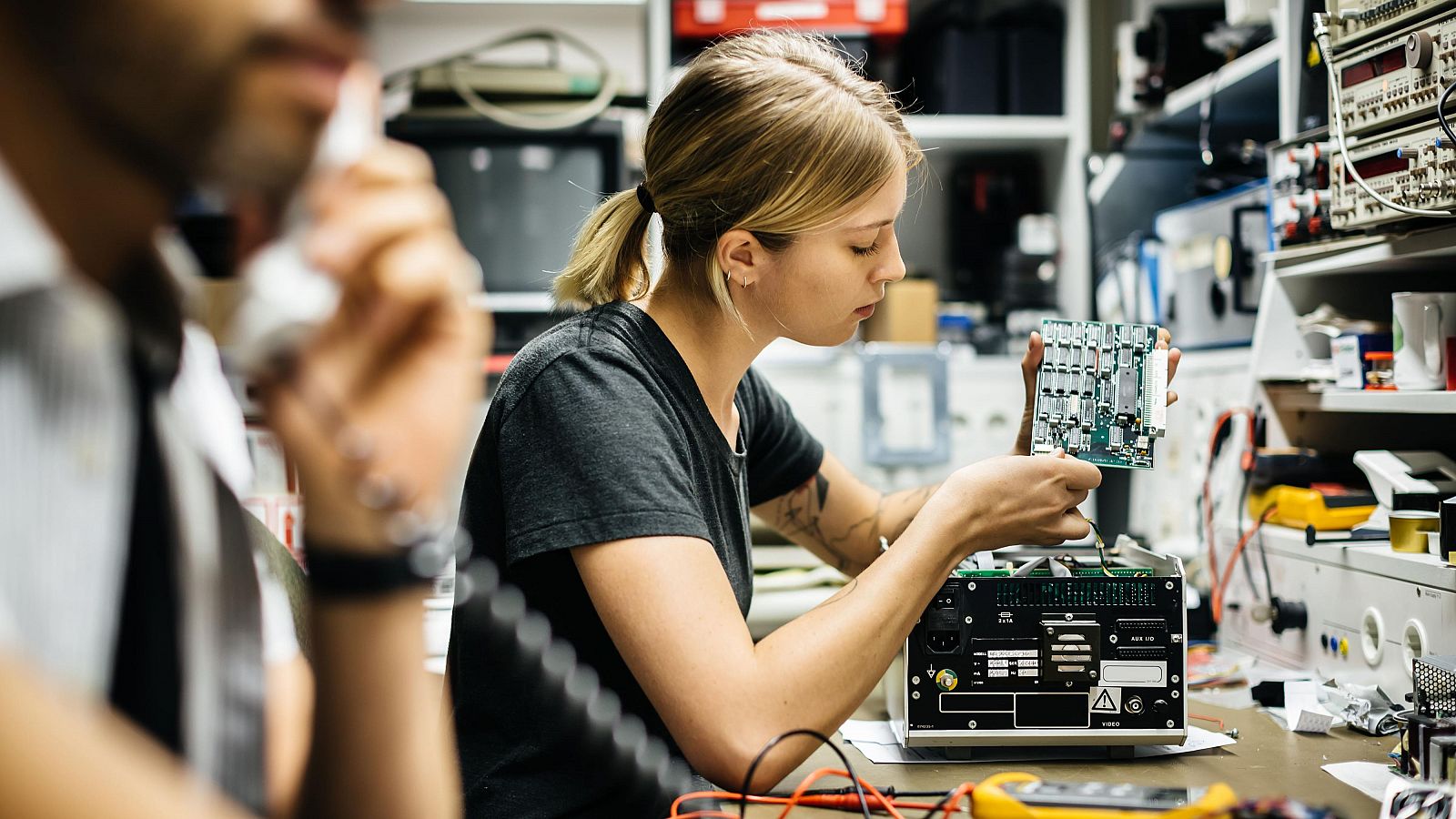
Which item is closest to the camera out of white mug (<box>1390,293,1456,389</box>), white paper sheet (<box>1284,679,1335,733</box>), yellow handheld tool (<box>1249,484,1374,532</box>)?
white paper sheet (<box>1284,679,1335,733</box>)

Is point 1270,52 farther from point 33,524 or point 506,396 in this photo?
point 33,524

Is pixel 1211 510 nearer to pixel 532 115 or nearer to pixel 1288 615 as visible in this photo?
pixel 1288 615

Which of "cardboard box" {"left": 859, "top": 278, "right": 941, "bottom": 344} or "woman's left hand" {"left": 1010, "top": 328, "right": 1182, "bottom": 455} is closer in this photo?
"woman's left hand" {"left": 1010, "top": 328, "right": 1182, "bottom": 455}

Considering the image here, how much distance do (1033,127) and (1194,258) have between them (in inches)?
26.7

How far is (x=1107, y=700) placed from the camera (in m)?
1.04

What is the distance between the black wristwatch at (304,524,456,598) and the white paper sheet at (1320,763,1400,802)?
89 cm

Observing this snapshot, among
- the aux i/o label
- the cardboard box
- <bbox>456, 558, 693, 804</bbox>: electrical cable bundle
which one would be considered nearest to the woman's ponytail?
<bbox>456, 558, 693, 804</bbox>: electrical cable bundle

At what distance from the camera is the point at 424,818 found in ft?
1.39

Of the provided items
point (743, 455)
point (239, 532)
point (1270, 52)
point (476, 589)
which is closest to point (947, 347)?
point (1270, 52)

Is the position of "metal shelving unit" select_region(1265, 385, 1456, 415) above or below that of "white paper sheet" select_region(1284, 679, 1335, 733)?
above

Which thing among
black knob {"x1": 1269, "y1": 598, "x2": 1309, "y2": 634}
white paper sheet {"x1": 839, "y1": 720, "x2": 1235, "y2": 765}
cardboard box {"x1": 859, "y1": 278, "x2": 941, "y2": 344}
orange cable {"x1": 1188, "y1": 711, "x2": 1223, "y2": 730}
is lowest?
orange cable {"x1": 1188, "y1": 711, "x2": 1223, "y2": 730}

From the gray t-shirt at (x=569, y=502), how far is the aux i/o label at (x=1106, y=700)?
0.36 meters

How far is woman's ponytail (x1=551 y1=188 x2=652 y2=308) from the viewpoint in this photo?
1.21 m

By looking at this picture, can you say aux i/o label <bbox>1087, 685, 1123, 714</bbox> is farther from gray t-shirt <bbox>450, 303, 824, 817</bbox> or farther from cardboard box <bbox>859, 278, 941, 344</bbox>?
Result: cardboard box <bbox>859, 278, 941, 344</bbox>
